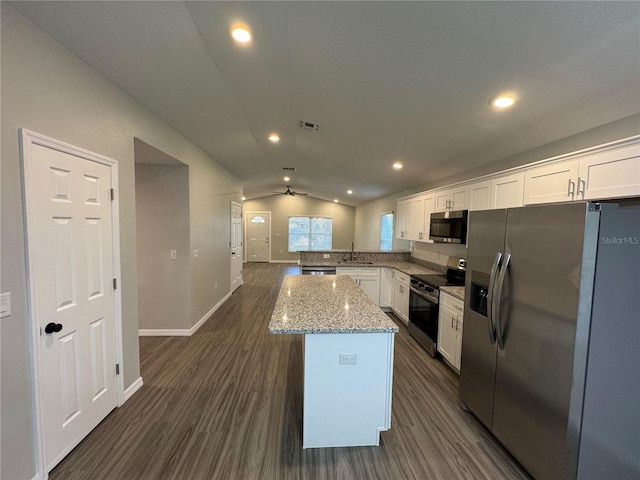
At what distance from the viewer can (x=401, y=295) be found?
14.5ft

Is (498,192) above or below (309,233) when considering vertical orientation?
above

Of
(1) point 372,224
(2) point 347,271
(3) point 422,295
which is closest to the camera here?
(3) point 422,295

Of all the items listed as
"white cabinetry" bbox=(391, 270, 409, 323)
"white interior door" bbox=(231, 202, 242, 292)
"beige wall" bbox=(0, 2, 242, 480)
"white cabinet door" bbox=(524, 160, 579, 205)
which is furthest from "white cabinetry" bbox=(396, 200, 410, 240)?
"beige wall" bbox=(0, 2, 242, 480)

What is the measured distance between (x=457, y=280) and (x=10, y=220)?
13.2ft

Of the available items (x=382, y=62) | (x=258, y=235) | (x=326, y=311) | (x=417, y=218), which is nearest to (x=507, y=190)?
(x=382, y=62)

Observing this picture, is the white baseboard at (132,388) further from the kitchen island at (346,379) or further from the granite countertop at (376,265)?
the granite countertop at (376,265)

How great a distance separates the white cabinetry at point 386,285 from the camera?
4.84 metres

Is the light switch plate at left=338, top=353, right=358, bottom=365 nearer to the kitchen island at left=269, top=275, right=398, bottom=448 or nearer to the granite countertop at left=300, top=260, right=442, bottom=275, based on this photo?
the kitchen island at left=269, top=275, right=398, bottom=448

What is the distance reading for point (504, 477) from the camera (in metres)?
1.73

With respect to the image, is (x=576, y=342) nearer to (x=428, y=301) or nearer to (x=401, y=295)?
(x=428, y=301)

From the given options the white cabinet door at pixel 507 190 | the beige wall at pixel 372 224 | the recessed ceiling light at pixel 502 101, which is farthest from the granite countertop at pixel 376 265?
the recessed ceiling light at pixel 502 101

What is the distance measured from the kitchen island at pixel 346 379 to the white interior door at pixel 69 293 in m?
1.39

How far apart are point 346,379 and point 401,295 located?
110 inches

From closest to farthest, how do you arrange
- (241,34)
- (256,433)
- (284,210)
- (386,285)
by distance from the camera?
(241,34), (256,433), (386,285), (284,210)
